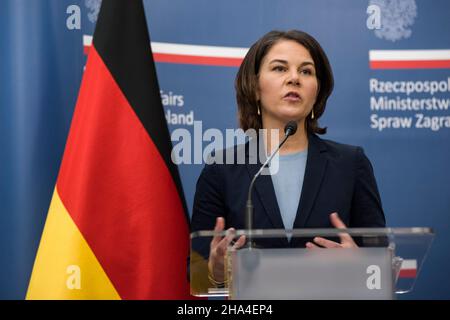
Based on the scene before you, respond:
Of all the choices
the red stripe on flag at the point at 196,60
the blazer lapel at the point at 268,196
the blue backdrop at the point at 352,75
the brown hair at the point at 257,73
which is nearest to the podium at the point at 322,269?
the blazer lapel at the point at 268,196

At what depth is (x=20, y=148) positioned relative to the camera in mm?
3641

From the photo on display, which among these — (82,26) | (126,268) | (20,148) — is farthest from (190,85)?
(126,268)

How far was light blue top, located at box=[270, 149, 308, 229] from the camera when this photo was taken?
9.42 feet

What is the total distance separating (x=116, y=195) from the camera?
3193 millimetres

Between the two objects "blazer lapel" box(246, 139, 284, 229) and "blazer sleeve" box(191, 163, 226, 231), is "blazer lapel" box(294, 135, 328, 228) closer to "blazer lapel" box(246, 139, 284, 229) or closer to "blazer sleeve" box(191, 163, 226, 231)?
"blazer lapel" box(246, 139, 284, 229)

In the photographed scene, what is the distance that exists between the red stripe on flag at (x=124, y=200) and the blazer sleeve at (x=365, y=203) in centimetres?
75

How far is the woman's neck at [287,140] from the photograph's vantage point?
3037 mm

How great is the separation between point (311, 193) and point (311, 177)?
0.23 ft

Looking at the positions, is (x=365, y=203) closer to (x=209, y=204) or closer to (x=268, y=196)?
(x=268, y=196)

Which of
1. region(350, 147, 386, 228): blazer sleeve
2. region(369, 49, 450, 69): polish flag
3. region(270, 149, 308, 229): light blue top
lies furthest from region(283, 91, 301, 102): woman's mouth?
region(369, 49, 450, 69): polish flag

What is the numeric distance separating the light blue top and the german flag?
523 mm

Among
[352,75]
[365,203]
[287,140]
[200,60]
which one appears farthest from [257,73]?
[352,75]

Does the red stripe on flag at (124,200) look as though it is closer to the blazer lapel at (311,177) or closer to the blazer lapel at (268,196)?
the blazer lapel at (268,196)

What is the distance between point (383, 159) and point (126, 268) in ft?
5.13
